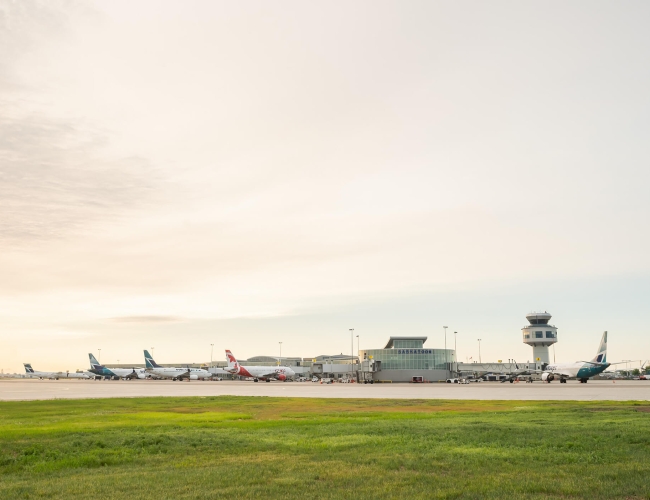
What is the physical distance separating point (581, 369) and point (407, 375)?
5369cm

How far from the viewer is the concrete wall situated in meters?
160

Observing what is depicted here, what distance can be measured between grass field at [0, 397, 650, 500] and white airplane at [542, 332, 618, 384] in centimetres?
9602

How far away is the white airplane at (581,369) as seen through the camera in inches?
4663

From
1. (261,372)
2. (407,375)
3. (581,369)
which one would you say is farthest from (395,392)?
(261,372)

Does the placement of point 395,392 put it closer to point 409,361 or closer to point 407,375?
point 407,375

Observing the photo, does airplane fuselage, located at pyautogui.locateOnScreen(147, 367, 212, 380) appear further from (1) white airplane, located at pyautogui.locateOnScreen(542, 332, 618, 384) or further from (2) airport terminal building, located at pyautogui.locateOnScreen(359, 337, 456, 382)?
(1) white airplane, located at pyautogui.locateOnScreen(542, 332, 618, 384)

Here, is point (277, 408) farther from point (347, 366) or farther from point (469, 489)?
point (347, 366)

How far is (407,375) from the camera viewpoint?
162 metres

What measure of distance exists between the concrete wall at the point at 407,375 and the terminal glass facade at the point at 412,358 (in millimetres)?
4974

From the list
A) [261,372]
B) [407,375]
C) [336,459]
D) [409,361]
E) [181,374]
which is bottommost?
[181,374]

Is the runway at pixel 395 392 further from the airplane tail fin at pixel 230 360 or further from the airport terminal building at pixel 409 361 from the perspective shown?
the airplane tail fin at pixel 230 360

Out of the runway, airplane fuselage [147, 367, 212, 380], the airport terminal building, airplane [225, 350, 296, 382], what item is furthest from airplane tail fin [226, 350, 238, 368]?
the runway

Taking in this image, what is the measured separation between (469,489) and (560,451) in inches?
283

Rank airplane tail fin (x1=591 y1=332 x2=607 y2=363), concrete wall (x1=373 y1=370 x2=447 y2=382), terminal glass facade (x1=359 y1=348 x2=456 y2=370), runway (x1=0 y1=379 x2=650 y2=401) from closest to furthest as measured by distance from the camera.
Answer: runway (x1=0 y1=379 x2=650 y2=401), airplane tail fin (x1=591 y1=332 x2=607 y2=363), concrete wall (x1=373 y1=370 x2=447 y2=382), terminal glass facade (x1=359 y1=348 x2=456 y2=370)
